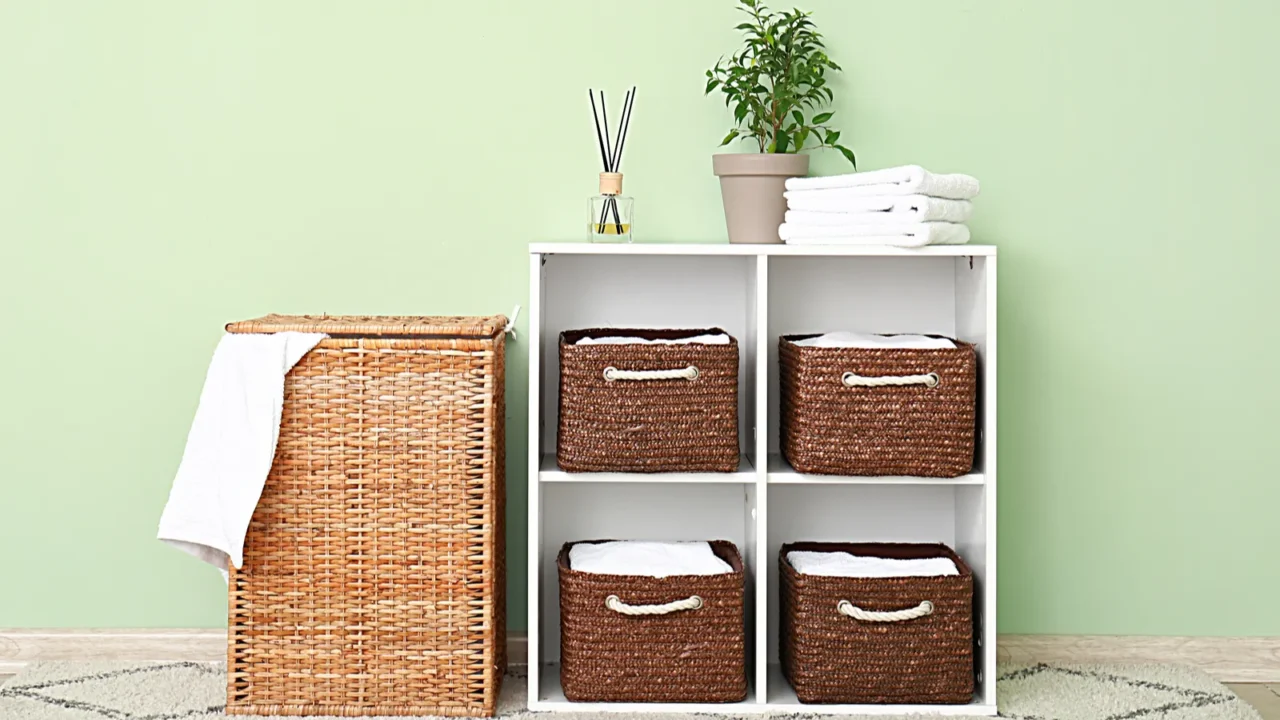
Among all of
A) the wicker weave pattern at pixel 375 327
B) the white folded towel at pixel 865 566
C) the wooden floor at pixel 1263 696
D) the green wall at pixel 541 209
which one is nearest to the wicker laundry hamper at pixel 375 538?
the wicker weave pattern at pixel 375 327

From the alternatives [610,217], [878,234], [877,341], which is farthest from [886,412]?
[610,217]

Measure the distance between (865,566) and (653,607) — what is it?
0.41 metres

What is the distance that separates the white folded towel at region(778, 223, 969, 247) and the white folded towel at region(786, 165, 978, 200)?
0.06 meters

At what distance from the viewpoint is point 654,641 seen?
205 centimetres

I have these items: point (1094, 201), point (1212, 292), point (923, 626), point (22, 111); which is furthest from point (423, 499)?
point (1212, 292)

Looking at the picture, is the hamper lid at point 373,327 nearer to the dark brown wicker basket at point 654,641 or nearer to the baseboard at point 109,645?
the dark brown wicker basket at point 654,641

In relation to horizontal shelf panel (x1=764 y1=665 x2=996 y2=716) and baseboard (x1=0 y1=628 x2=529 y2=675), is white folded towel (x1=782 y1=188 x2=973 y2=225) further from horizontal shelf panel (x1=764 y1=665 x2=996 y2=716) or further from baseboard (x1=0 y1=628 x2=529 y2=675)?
baseboard (x1=0 y1=628 x2=529 y2=675)

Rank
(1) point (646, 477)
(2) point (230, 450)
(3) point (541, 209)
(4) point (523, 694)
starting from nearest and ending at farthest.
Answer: (2) point (230, 450) < (1) point (646, 477) < (4) point (523, 694) < (3) point (541, 209)

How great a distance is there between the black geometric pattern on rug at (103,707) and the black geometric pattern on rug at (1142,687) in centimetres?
143

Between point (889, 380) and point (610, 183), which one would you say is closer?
point (889, 380)

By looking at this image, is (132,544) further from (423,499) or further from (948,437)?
(948,437)

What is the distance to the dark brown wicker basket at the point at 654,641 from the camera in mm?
2041

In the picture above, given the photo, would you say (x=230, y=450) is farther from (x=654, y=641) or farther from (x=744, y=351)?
(x=744, y=351)

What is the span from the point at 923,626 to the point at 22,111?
1947 mm
